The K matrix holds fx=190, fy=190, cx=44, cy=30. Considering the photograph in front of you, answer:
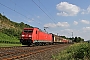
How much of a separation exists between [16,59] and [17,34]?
52.9 metres

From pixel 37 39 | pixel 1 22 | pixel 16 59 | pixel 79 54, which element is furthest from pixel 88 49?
pixel 1 22

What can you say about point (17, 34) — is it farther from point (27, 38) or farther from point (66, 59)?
point (66, 59)

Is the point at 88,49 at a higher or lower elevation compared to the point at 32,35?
lower

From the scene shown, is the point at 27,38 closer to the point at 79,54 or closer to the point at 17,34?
the point at 79,54

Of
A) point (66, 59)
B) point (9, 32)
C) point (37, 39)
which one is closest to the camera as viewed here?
point (66, 59)

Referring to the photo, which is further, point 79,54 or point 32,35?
point 32,35

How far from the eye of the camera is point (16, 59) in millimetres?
12430

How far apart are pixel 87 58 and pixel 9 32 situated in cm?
5374

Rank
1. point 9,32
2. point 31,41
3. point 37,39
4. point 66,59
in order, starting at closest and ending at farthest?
point 66,59 → point 31,41 → point 37,39 → point 9,32

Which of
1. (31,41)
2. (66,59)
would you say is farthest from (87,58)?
(31,41)

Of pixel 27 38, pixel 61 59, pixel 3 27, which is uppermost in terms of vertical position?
pixel 3 27

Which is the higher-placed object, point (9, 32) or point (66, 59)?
point (9, 32)

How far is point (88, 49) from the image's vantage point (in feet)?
42.7

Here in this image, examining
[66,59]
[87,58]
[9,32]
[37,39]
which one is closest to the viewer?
[87,58]
